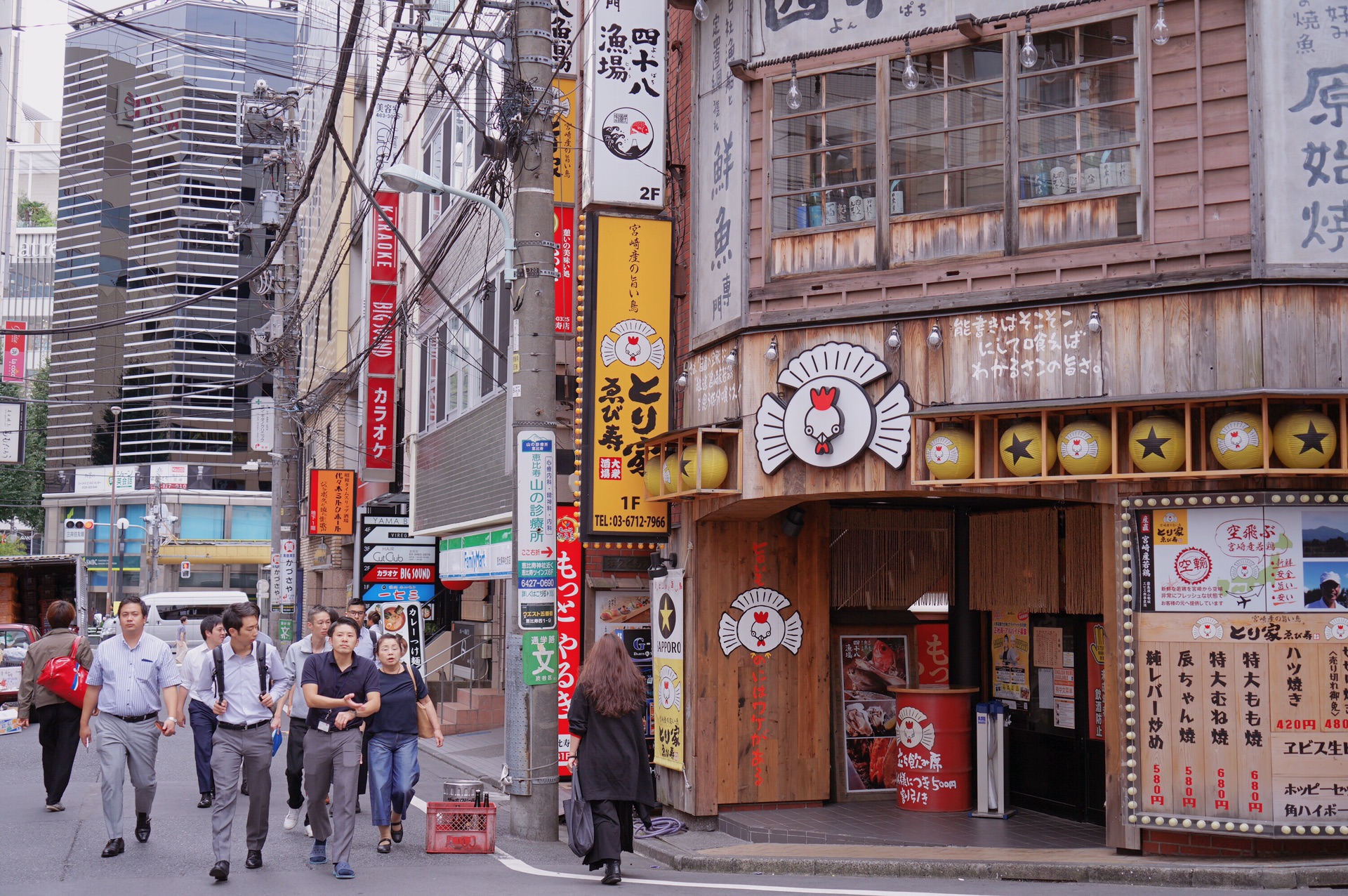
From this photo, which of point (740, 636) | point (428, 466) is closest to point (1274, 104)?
point (740, 636)

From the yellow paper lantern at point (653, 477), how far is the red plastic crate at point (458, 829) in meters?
3.60

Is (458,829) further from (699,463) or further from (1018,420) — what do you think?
(1018,420)

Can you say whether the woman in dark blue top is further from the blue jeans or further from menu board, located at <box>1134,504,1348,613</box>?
menu board, located at <box>1134,504,1348,613</box>

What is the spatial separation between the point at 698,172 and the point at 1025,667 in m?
6.20

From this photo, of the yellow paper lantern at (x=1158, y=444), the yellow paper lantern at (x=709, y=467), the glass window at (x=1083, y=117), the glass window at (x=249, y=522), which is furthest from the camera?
the glass window at (x=249, y=522)

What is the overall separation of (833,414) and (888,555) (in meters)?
3.04

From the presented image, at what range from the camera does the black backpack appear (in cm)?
974

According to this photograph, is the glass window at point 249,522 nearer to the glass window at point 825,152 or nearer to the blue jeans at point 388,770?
the blue jeans at point 388,770

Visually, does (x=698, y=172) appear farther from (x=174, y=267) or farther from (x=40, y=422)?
(x=40, y=422)

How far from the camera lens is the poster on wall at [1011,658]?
13.6 metres

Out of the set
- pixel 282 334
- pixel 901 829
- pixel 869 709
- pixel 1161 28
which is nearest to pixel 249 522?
pixel 282 334

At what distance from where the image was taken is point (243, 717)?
31.8 ft

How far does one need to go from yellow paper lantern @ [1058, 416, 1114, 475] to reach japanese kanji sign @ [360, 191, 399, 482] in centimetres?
2153

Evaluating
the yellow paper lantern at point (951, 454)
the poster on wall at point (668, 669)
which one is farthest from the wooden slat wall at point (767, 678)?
the yellow paper lantern at point (951, 454)
